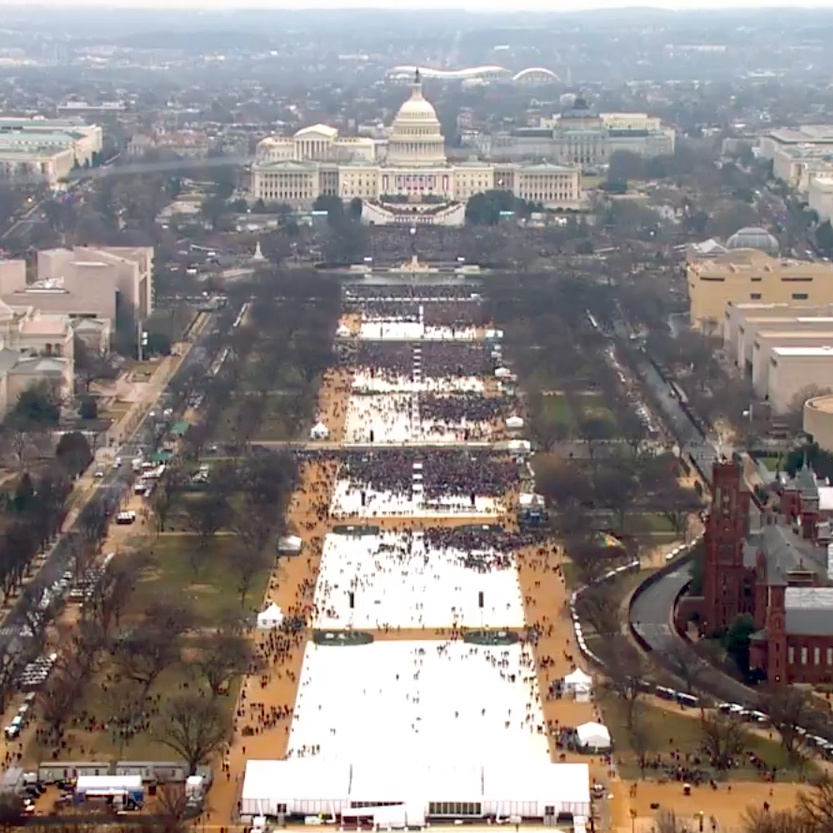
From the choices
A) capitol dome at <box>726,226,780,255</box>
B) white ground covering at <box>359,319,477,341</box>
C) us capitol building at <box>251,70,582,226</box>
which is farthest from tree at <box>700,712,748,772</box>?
us capitol building at <box>251,70,582,226</box>

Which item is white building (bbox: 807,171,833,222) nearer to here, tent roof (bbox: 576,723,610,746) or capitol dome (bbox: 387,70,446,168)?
capitol dome (bbox: 387,70,446,168)

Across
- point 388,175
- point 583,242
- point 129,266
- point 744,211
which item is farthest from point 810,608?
point 388,175

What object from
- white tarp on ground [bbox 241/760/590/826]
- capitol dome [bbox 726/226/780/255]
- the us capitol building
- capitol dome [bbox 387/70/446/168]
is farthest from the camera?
capitol dome [bbox 387/70/446/168]

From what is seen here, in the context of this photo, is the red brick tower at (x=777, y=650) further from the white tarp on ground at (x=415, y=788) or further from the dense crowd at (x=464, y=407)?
the dense crowd at (x=464, y=407)

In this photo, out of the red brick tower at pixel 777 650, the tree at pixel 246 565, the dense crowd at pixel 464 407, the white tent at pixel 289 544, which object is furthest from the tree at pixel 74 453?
the red brick tower at pixel 777 650

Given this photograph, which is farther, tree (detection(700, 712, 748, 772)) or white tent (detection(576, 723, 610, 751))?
white tent (detection(576, 723, 610, 751))

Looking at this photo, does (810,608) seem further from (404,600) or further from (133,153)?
(133,153)

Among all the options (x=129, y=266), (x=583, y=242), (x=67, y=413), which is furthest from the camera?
(x=583, y=242)
